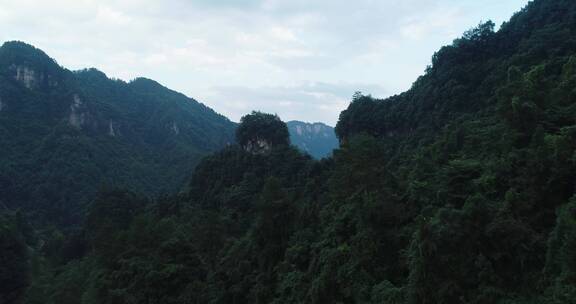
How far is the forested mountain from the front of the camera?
297 feet

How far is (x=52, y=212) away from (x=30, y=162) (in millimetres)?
16627

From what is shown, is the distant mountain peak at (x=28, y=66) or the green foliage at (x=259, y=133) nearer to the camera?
the green foliage at (x=259, y=133)

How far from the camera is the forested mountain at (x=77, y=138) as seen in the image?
297 ft

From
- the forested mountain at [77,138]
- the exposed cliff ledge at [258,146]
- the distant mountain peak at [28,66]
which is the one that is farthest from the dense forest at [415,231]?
the distant mountain peak at [28,66]

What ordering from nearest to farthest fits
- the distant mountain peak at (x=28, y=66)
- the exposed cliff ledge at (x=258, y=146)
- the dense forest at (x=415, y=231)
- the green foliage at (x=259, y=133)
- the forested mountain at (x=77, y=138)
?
the dense forest at (x=415, y=231), the exposed cliff ledge at (x=258, y=146), the green foliage at (x=259, y=133), the forested mountain at (x=77, y=138), the distant mountain peak at (x=28, y=66)

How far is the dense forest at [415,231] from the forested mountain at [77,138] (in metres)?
35.3

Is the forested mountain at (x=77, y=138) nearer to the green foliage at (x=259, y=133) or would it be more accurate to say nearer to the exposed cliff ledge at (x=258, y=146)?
the green foliage at (x=259, y=133)

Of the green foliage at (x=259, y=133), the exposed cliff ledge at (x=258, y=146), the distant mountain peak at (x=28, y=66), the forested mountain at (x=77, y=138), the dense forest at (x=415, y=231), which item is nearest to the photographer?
the dense forest at (x=415, y=231)

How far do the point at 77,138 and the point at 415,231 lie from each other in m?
105

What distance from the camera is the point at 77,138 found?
110 m

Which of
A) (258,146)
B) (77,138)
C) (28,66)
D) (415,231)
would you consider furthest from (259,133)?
(28,66)

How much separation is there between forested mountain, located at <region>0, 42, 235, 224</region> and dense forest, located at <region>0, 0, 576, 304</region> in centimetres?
3531

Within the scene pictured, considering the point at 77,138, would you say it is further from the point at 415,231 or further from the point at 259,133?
the point at 415,231

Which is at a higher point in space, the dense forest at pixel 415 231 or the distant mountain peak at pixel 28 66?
the distant mountain peak at pixel 28 66
